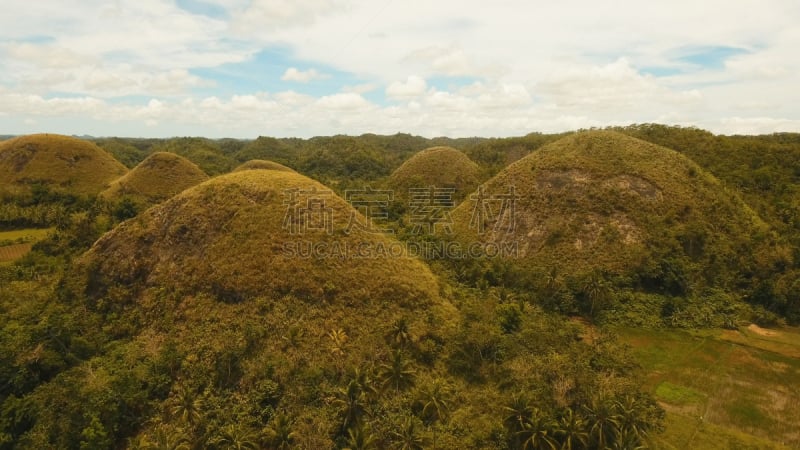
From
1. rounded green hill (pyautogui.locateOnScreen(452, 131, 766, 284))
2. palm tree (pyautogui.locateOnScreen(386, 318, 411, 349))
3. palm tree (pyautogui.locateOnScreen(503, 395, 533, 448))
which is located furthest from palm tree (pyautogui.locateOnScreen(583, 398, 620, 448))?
rounded green hill (pyautogui.locateOnScreen(452, 131, 766, 284))

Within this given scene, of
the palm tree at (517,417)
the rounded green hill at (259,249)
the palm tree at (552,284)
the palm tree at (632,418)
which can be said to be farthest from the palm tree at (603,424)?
the palm tree at (552,284)

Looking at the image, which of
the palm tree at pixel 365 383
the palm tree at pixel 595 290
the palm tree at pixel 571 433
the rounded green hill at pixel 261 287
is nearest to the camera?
the palm tree at pixel 571 433

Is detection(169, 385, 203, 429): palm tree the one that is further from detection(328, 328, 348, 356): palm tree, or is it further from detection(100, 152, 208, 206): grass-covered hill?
detection(100, 152, 208, 206): grass-covered hill

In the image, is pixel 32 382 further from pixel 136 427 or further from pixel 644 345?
pixel 644 345

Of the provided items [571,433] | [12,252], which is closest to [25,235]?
[12,252]

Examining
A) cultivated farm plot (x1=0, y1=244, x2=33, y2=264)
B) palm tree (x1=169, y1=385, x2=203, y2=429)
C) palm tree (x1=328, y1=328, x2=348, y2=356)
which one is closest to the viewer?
palm tree (x1=169, y1=385, x2=203, y2=429)

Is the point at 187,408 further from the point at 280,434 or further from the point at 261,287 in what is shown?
the point at 261,287

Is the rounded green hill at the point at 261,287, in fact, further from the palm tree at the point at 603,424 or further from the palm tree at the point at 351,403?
the palm tree at the point at 603,424
